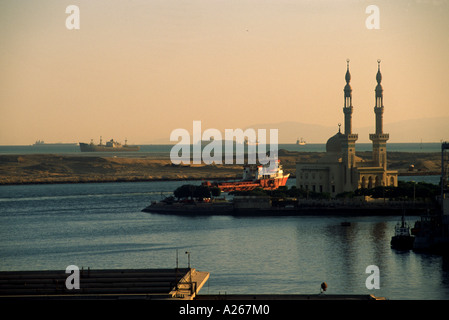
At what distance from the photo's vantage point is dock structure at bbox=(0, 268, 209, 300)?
32.3 metres

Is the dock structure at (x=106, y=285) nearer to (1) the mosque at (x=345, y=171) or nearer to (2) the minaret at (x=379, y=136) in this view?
(1) the mosque at (x=345, y=171)

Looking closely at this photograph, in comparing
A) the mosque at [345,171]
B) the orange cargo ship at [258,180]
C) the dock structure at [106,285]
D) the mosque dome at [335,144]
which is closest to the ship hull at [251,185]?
the orange cargo ship at [258,180]

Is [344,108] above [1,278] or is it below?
above

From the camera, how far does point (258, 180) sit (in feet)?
484

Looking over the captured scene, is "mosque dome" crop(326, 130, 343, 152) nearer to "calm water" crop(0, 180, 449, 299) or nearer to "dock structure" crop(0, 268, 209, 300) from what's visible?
"calm water" crop(0, 180, 449, 299)

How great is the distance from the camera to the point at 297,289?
4647 cm

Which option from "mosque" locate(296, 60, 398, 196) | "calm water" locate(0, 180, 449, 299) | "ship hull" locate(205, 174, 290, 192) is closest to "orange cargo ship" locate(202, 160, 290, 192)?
"ship hull" locate(205, 174, 290, 192)

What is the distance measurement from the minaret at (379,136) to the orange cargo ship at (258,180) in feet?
104

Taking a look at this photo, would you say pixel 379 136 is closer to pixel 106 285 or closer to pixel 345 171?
pixel 345 171

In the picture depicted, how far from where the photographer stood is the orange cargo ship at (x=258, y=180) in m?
146

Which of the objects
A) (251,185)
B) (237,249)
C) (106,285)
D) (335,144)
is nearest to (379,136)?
(335,144)
